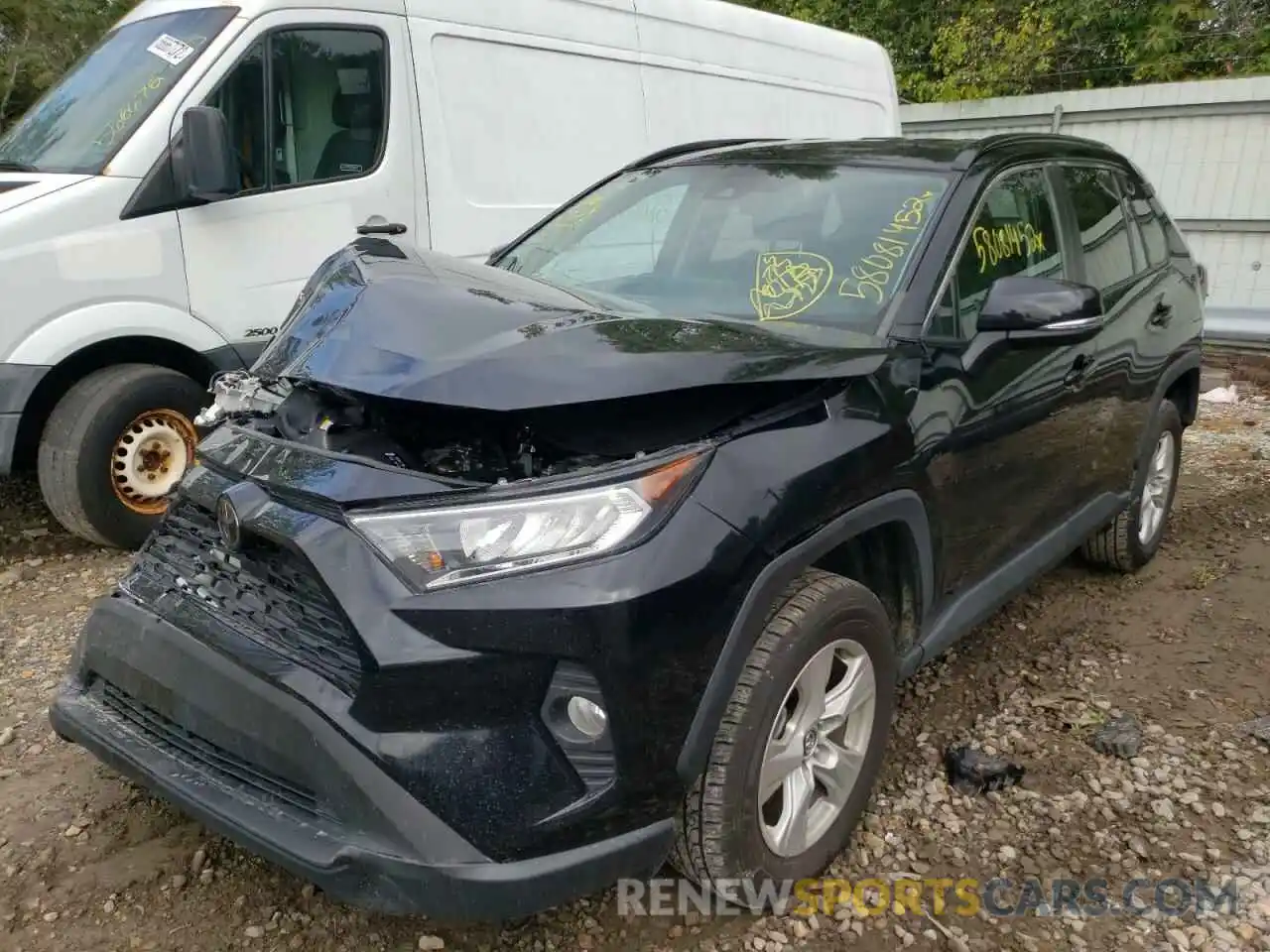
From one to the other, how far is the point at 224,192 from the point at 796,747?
3616 millimetres

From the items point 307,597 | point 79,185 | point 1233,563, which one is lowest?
point 1233,563

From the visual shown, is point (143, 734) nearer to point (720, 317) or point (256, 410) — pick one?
point (256, 410)

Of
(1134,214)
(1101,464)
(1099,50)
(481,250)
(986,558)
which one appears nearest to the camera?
(986,558)

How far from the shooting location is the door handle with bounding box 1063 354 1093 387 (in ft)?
10.7

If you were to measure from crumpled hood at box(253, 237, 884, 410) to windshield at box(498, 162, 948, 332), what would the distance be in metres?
0.24

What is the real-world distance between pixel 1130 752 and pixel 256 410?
2701 millimetres

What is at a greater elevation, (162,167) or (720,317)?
(162,167)

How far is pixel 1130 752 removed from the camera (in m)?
3.04

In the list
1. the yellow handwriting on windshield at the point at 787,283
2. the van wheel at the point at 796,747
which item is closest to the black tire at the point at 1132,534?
the yellow handwriting on windshield at the point at 787,283

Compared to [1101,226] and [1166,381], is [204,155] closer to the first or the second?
[1101,226]

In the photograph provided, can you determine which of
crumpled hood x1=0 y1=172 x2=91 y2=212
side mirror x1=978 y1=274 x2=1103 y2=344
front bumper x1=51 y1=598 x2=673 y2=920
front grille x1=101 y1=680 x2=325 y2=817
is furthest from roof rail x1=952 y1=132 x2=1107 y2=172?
crumpled hood x1=0 y1=172 x2=91 y2=212

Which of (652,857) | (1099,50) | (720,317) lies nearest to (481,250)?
(720,317)

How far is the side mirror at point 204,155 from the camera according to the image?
429cm

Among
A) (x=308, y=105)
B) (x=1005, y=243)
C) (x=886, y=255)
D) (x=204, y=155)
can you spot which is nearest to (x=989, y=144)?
(x=1005, y=243)
